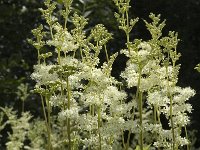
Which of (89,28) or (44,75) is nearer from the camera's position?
(44,75)

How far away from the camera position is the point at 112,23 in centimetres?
643

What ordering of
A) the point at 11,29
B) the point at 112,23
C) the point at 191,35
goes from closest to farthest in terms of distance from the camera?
1. the point at 112,23
2. the point at 11,29
3. the point at 191,35

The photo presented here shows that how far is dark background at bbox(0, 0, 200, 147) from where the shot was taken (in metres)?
6.90

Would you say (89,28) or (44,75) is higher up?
(89,28)

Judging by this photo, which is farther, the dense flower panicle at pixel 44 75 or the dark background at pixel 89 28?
the dark background at pixel 89 28

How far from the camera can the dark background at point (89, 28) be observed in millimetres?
6898

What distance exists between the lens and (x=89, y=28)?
5.57m

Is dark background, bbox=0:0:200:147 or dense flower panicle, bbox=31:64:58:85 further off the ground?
dark background, bbox=0:0:200:147

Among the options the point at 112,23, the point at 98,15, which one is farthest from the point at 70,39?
the point at 98,15

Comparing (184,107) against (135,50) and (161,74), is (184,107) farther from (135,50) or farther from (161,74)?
(135,50)

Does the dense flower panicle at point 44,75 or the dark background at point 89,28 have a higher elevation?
the dark background at point 89,28

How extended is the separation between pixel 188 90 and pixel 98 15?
15.2 ft

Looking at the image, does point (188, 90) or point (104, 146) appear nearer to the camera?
point (104, 146)

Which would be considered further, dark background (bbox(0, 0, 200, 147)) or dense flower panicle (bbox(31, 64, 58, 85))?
dark background (bbox(0, 0, 200, 147))
